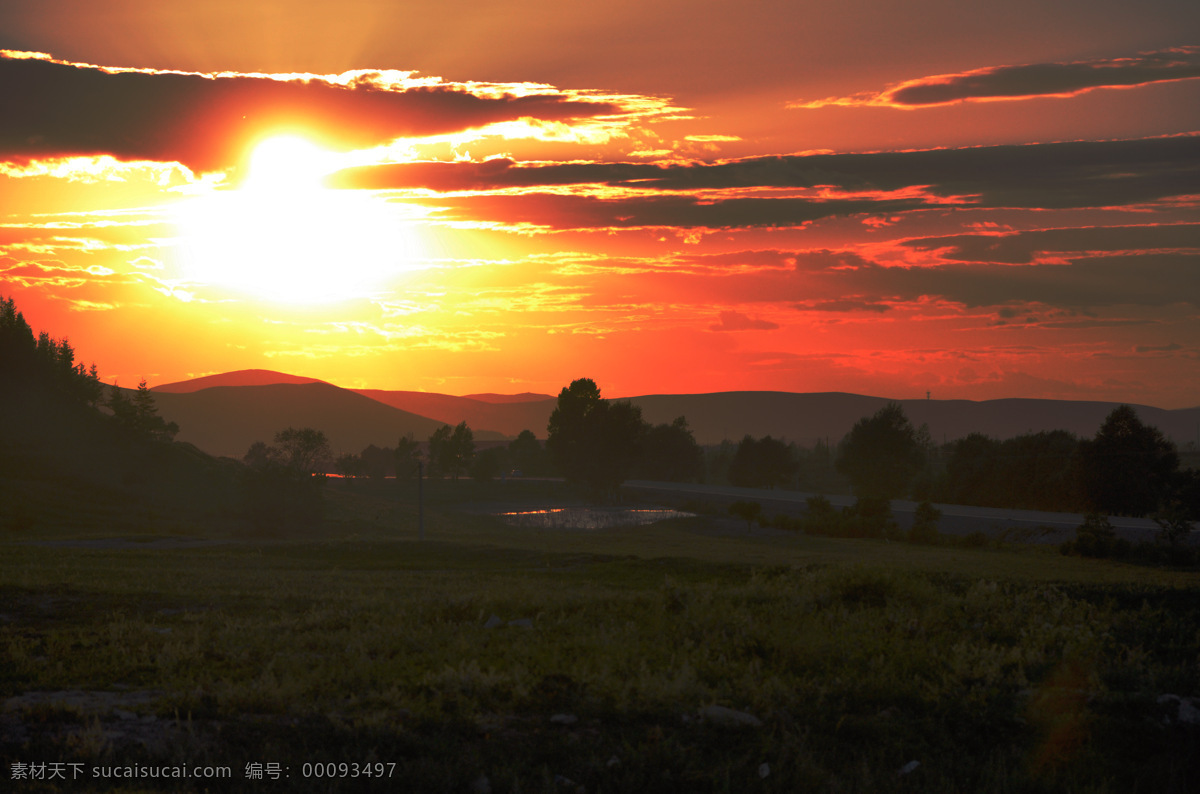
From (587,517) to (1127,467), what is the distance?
44.3m

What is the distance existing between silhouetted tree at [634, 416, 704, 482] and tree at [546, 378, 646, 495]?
15.1 metres

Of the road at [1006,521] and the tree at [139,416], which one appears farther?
the tree at [139,416]

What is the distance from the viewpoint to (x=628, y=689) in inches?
369

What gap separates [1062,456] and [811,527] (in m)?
24.8

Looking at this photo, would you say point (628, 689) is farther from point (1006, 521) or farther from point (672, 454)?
point (672, 454)

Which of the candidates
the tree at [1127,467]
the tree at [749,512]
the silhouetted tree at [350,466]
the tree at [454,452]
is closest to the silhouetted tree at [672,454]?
the tree at [454,452]

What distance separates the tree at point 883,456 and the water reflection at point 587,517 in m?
17.9

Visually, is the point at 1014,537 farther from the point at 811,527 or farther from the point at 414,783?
the point at 414,783

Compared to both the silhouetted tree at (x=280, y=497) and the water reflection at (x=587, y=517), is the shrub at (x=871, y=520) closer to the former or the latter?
the water reflection at (x=587, y=517)

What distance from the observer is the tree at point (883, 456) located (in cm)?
7994

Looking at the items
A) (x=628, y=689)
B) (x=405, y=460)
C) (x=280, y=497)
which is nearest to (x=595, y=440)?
(x=280, y=497)

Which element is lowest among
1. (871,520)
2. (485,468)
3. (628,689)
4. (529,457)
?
(871,520)

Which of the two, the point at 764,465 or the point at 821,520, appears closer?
the point at 821,520

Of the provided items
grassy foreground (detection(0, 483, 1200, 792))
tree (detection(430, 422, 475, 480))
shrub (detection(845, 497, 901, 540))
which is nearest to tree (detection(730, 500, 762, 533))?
shrub (detection(845, 497, 901, 540))
